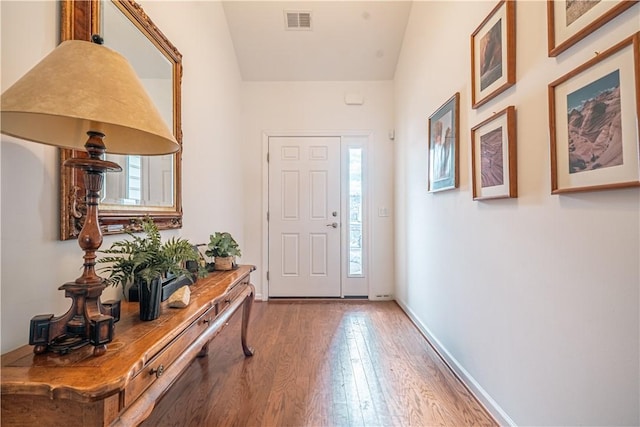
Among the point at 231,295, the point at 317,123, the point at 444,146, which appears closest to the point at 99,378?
the point at 231,295

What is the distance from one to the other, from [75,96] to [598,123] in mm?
1520

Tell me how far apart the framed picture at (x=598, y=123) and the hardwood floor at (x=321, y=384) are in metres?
1.26

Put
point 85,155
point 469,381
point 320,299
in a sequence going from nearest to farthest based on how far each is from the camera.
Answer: point 85,155 → point 469,381 → point 320,299

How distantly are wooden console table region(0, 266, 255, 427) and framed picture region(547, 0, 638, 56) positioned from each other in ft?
5.57

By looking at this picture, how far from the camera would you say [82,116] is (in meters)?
0.72

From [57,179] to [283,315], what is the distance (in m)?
2.39

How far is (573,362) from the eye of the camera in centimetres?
105

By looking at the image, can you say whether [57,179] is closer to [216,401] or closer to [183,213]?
[183,213]

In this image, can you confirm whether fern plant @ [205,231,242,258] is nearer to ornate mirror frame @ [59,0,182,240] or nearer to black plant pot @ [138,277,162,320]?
ornate mirror frame @ [59,0,182,240]

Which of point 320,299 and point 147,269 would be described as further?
point 320,299

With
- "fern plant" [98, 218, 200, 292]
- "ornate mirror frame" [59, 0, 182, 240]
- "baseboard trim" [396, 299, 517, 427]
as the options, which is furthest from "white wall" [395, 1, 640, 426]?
"ornate mirror frame" [59, 0, 182, 240]

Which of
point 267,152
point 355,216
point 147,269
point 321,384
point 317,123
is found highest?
point 317,123

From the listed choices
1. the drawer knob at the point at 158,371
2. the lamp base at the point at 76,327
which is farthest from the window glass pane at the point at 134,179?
the drawer knob at the point at 158,371

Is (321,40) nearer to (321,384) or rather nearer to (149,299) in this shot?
(149,299)
